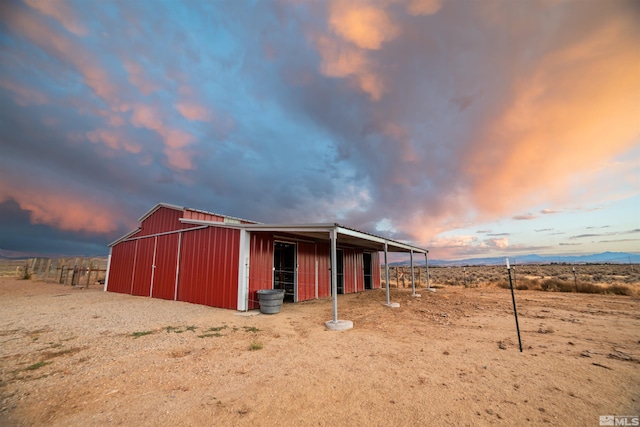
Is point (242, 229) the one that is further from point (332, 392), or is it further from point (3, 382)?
point (332, 392)

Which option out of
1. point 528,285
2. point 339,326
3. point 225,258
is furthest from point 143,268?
point 528,285

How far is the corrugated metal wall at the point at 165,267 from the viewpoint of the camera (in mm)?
12797

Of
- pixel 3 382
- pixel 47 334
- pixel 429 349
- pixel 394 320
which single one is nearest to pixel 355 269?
pixel 394 320

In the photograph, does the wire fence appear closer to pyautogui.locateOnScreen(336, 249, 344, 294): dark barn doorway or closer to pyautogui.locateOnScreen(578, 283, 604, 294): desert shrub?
pyautogui.locateOnScreen(336, 249, 344, 294): dark barn doorway

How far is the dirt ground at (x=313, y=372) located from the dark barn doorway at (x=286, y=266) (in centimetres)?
512

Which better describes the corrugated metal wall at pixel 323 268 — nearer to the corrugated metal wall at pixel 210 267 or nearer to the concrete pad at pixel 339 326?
the corrugated metal wall at pixel 210 267

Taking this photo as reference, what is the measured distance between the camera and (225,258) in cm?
1052

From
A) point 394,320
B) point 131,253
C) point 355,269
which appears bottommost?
point 394,320

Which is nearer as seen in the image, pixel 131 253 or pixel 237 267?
pixel 237 267

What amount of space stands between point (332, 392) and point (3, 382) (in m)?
4.99

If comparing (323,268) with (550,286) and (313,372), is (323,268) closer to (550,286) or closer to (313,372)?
(313,372)

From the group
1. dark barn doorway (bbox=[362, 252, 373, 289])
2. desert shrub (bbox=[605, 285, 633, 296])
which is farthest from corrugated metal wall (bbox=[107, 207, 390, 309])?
desert shrub (bbox=[605, 285, 633, 296])

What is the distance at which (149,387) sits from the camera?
3.98 metres

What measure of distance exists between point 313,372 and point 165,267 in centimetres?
1166
